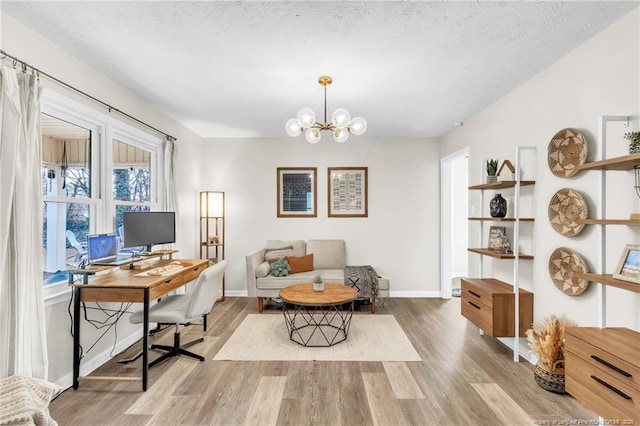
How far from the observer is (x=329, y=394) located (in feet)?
7.58

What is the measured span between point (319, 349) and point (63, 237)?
98.2 inches

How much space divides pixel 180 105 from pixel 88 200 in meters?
1.49

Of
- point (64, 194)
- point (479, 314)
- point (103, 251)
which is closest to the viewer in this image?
point (64, 194)

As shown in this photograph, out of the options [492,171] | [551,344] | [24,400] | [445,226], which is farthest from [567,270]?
[24,400]

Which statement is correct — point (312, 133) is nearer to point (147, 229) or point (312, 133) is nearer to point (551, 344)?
point (147, 229)

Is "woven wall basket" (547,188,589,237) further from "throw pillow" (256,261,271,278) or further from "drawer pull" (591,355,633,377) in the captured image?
"throw pillow" (256,261,271,278)

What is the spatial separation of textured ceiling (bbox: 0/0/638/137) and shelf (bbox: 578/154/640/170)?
98 centimetres

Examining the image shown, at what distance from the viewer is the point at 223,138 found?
5113 mm

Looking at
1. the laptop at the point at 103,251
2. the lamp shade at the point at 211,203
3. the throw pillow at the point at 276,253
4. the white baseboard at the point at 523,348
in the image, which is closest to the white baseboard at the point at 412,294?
the throw pillow at the point at 276,253

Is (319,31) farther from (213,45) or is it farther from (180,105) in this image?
(180,105)

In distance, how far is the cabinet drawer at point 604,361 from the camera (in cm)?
148

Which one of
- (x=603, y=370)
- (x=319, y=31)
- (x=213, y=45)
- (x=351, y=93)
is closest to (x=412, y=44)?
(x=319, y=31)

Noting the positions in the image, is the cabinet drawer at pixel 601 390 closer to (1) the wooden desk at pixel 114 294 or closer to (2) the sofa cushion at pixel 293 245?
(1) the wooden desk at pixel 114 294

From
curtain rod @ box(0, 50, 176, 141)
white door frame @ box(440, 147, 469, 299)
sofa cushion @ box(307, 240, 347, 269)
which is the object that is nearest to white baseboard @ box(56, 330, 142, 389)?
curtain rod @ box(0, 50, 176, 141)
